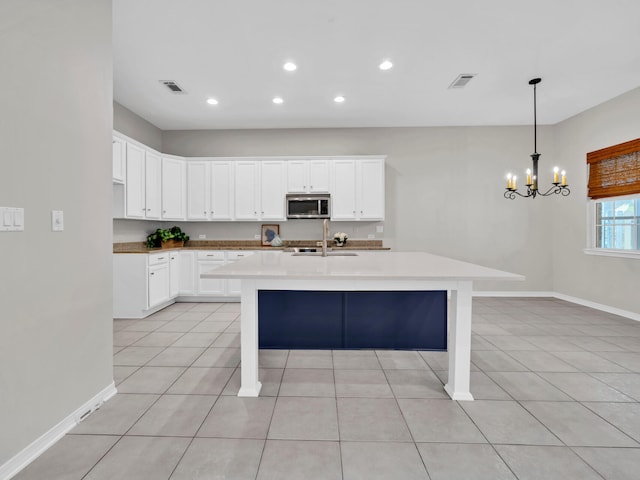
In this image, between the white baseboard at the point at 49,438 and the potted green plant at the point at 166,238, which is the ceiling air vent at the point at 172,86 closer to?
the potted green plant at the point at 166,238

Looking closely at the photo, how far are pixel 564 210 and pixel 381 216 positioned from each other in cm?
294

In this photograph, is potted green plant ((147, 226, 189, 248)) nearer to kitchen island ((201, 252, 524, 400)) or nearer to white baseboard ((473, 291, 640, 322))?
kitchen island ((201, 252, 524, 400))

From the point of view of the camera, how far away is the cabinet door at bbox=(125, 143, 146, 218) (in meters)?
4.01

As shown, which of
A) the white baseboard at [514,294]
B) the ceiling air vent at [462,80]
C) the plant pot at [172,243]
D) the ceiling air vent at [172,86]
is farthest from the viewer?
the white baseboard at [514,294]

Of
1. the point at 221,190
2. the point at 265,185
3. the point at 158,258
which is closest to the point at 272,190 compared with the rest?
the point at 265,185

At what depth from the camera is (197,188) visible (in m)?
5.07

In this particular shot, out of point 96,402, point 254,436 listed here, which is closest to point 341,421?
point 254,436

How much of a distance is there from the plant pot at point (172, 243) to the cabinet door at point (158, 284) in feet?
1.76

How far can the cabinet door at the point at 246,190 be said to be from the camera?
16.6 feet

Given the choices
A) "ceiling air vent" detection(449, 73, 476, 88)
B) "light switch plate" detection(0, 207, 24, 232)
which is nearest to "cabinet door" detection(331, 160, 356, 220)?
"ceiling air vent" detection(449, 73, 476, 88)

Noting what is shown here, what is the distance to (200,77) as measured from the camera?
3613 mm

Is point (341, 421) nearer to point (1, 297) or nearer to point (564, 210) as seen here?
point (1, 297)

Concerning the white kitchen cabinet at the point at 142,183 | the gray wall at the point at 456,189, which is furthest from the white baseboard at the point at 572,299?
the white kitchen cabinet at the point at 142,183

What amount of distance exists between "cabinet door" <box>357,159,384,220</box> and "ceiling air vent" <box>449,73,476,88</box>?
4.85 ft
